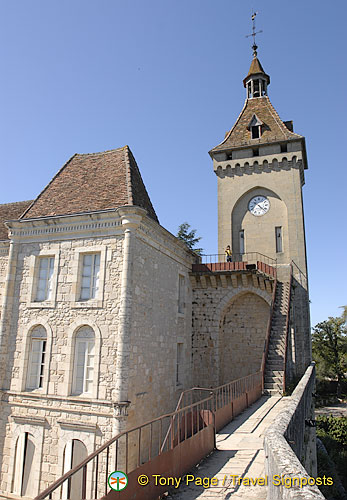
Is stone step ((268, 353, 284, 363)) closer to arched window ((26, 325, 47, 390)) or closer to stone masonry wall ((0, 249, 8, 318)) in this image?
arched window ((26, 325, 47, 390))

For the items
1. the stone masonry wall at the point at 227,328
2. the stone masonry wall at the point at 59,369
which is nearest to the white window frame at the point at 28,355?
the stone masonry wall at the point at 59,369

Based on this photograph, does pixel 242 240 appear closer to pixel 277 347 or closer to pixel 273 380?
pixel 277 347

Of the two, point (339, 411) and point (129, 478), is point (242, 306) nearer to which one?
point (129, 478)

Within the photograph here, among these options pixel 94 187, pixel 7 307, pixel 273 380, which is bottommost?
pixel 273 380

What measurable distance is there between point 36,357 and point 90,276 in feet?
10.8

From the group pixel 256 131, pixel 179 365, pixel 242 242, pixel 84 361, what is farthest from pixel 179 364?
pixel 256 131

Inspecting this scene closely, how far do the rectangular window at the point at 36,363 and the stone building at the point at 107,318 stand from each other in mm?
32

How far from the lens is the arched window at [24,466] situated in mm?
10844

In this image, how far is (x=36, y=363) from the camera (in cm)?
1208

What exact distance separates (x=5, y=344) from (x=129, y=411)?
5.10m

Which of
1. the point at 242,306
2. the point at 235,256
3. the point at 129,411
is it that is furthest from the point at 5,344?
the point at 235,256

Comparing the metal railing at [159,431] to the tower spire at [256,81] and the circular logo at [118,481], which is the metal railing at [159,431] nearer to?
the circular logo at [118,481]

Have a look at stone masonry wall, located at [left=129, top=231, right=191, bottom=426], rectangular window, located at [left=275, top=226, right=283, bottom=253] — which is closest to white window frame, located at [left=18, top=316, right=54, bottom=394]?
stone masonry wall, located at [left=129, top=231, right=191, bottom=426]

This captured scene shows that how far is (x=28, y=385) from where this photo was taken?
39.1 feet
